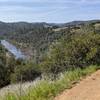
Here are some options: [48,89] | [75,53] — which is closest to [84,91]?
[48,89]

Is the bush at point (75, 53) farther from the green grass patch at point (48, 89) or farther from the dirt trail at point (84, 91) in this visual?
the dirt trail at point (84, 91)

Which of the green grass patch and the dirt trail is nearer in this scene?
the dirt trail

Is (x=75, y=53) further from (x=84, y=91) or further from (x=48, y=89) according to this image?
(x=84, y=91)

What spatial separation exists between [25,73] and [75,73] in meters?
31.2

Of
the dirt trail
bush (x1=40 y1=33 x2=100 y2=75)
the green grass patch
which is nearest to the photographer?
the dirt trail

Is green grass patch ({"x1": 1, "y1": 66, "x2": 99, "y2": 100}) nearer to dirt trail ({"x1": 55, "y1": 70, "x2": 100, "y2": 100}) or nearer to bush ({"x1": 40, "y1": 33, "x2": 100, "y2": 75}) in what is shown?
dirt trail ({"x1": 55, "y1": 70, "x2": 100, "y2": 100})

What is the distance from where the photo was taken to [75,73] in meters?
9.27

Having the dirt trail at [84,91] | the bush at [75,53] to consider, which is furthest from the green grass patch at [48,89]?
the bush at [75,53]

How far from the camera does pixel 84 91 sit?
7.27m

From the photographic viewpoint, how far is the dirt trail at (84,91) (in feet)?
22.3

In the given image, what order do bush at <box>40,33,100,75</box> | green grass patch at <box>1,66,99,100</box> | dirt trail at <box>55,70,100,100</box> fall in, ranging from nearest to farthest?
1. dirt trail at <box>55,70,100,100</box>
2. green grass patch at <box>1,66,99,100</box>
3. bush at <box>40,33,100,75</box>

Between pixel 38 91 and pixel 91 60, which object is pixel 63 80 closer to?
pixel 38 91

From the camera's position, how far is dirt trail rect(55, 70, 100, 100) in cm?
680

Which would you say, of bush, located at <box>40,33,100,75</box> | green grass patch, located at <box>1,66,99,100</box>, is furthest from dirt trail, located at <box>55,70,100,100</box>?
bush, located at <box>40,33,100,75</box>
